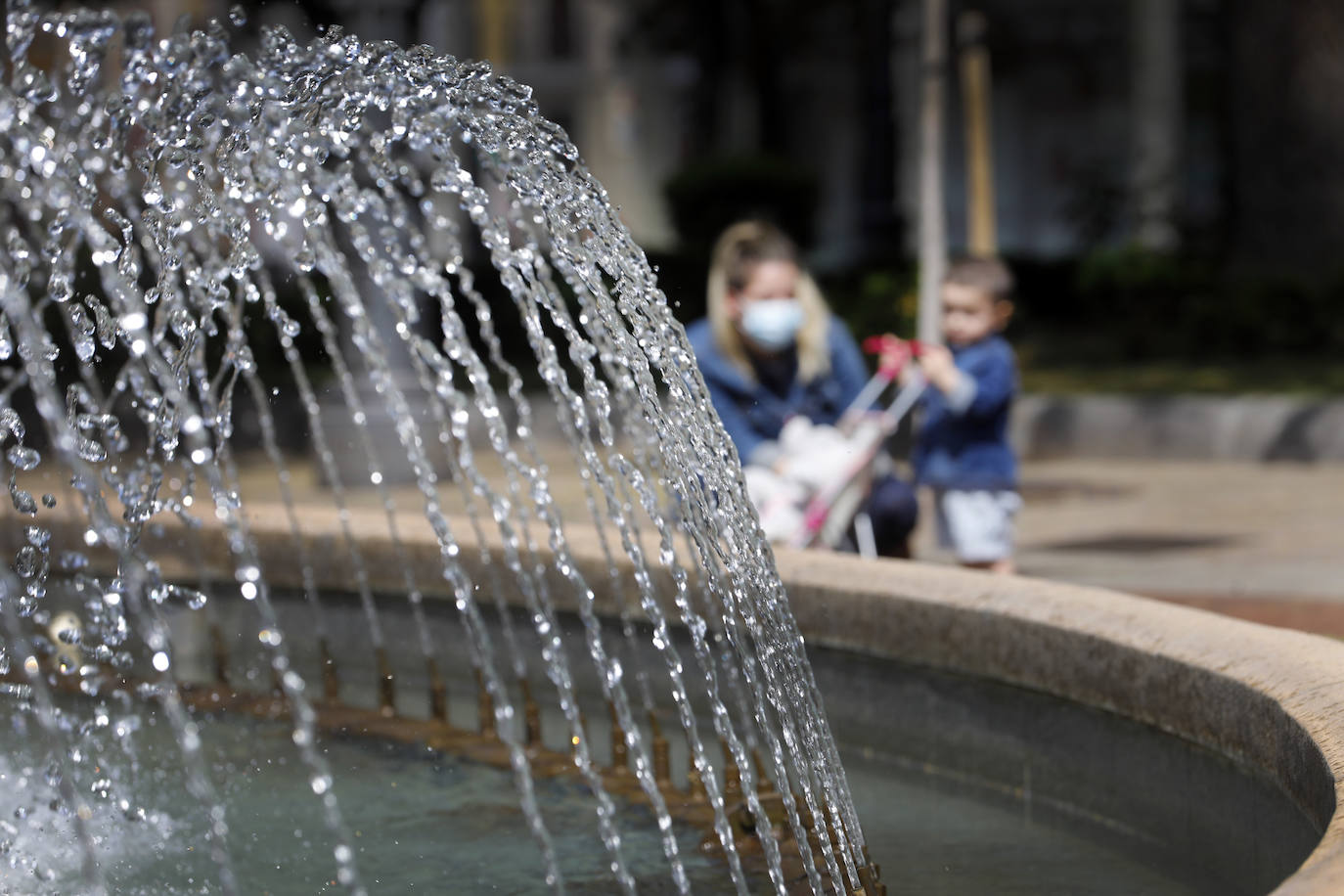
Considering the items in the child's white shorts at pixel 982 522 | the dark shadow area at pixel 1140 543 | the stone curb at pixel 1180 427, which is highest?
the child's white shorts at pixel 982 522

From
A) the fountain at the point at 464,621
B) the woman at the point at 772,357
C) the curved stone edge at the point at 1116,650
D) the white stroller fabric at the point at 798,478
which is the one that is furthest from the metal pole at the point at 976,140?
the curved stone edge at the point at 1116,650

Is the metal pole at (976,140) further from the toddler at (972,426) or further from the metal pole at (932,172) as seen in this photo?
the toddler at (972,426)

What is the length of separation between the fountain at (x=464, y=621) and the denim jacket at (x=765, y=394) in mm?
595

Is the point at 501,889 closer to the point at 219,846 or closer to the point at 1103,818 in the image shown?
the point at 1103,818

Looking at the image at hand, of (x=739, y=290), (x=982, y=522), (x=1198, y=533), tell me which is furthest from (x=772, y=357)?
(x=1198, y=533)

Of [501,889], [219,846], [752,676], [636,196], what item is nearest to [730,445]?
[752,676]

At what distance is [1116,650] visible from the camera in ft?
10.8

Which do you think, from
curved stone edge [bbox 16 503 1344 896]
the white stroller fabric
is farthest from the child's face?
curved stone edge [bbox 16 503 1344 896]

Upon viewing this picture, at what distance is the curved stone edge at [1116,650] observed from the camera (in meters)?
2.78

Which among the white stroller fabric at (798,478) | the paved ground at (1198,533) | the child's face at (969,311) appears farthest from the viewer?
the paved ground at (1198,533)

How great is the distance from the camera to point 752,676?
10.4ft

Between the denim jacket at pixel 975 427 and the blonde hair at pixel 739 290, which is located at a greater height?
the blonde hair at pixel 739 290

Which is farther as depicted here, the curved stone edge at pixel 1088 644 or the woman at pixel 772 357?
the woman at pixel 772 357

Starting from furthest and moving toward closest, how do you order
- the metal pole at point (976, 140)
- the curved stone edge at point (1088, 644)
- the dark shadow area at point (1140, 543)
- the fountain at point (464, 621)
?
the metal pole at point (976, 140)
the dark shadow area at point (1140, 543)
the fountain at point (464, 621)
the curved stone edge at point (1088, 644)
